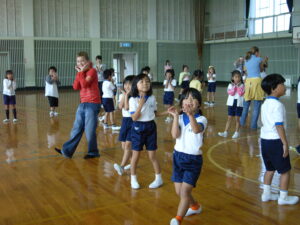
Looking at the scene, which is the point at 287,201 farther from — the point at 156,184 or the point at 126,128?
the point at 126,128

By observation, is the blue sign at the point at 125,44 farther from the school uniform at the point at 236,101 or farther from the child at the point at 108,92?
the school uniform at the point at 236,101

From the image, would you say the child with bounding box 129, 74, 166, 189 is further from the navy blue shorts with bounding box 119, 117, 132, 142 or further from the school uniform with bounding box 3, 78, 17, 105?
the school uniform with bounding box 3, 78, 17, 105

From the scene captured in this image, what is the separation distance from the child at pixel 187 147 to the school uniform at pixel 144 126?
1020 mm

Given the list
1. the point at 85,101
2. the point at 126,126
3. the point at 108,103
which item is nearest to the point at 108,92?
the point at 108,103

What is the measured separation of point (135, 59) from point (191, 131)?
849 inches

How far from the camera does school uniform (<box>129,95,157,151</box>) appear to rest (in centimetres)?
401

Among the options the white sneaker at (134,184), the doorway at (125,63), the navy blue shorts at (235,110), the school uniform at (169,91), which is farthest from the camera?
the doorway at (125,63)

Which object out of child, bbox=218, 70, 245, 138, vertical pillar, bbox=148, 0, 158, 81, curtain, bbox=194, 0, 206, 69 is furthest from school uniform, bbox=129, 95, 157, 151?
curtain, bbox=194, 0, 206, 69

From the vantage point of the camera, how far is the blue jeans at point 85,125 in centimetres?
530

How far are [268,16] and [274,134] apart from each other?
747 inches

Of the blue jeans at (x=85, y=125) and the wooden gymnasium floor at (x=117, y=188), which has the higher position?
the blue jeans at (x=85, y=125)

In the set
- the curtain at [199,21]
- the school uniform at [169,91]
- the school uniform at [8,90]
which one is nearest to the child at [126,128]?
the school uniform at [169,91]

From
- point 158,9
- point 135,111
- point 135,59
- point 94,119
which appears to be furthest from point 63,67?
point 135,111

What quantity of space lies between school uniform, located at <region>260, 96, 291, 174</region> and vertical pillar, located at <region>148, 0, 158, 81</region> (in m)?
21.0
